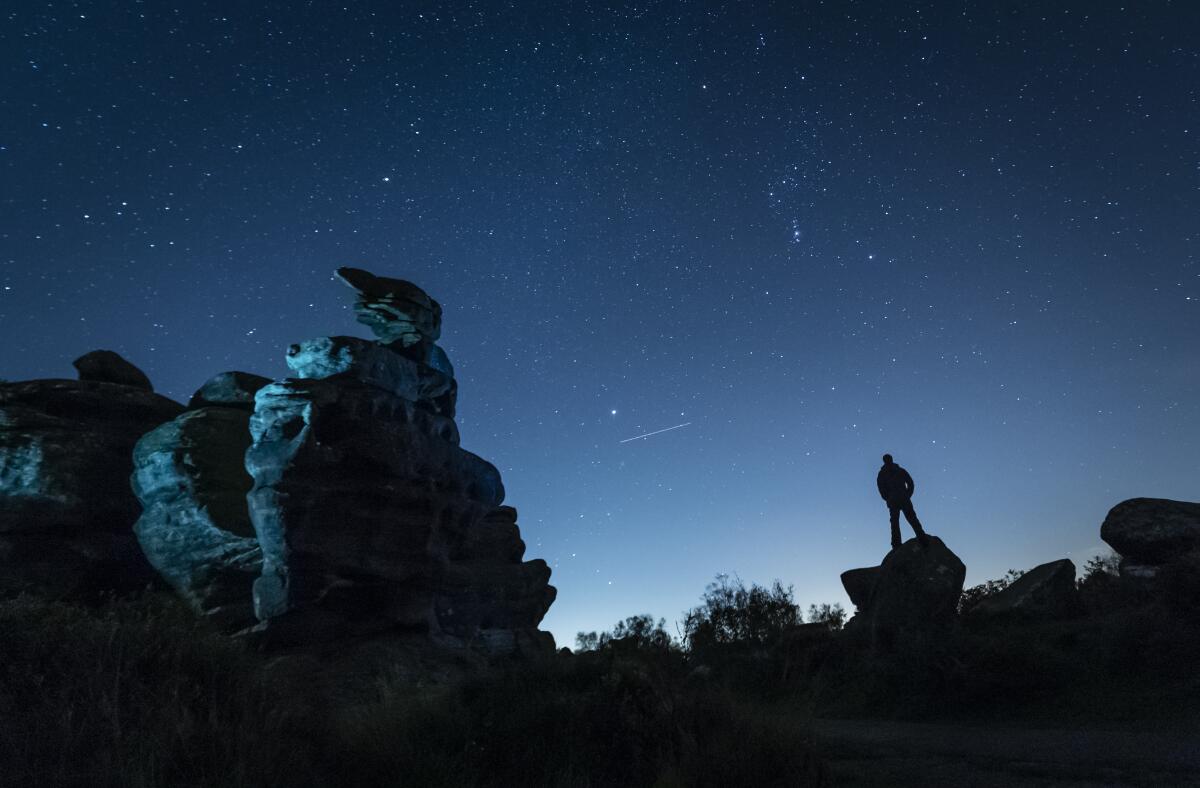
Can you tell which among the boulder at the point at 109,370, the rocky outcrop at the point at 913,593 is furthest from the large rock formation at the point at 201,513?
the rocky outcrop at the point at 913,593

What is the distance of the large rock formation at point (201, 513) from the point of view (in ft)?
56.7

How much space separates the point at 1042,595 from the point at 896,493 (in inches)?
185

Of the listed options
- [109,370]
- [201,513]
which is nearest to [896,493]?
[201,513]

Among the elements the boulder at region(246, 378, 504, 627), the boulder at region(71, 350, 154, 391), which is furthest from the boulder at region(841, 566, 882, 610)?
the boulder at region(71, 350, 154, 391)

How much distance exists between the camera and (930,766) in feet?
24.0

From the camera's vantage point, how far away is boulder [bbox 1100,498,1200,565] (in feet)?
50.4

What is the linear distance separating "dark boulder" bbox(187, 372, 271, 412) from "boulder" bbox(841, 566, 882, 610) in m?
20.3

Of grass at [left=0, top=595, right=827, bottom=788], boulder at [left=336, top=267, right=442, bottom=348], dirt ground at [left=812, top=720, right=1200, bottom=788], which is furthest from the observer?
boulder at [left=336, top=267, right=442, bottom=348]

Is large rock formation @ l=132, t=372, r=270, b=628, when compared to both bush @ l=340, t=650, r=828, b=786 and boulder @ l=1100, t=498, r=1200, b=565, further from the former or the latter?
boulder @ l=1100, t=498, r=1200, b=565

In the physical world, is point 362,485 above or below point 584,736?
above

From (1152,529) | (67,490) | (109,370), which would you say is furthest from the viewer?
(109,370)

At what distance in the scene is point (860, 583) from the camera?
20859mm

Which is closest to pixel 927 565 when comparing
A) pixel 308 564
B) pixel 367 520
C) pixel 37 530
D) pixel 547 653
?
pixel 547 653

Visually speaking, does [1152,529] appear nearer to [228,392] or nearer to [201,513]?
[201,513]
